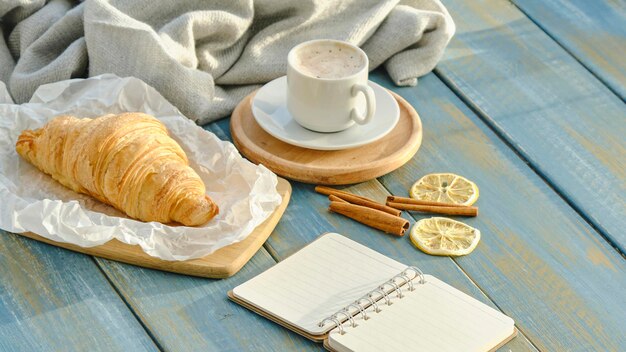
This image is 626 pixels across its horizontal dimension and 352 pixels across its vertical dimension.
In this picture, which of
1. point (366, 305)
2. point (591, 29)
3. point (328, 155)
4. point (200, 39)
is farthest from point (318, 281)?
point (591, 29)

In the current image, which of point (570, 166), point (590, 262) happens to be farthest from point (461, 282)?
point (570, 166)

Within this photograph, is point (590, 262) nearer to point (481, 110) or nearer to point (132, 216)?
point (481, 110)

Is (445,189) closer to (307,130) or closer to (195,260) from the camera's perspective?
(307,130)

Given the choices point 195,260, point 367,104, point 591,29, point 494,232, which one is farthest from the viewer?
point 591,29

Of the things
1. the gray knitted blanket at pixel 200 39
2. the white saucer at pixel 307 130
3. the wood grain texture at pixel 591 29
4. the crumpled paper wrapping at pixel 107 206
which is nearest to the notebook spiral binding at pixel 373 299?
the crumpled paper wrapping at pixel 107 206

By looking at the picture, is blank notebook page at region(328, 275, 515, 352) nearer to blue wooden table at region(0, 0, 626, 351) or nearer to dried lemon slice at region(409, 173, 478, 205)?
blue wooden table at region(0, 0, 626, 351)

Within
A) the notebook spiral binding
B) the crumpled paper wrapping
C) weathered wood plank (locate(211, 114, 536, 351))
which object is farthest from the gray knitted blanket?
the notebook spiral binding
